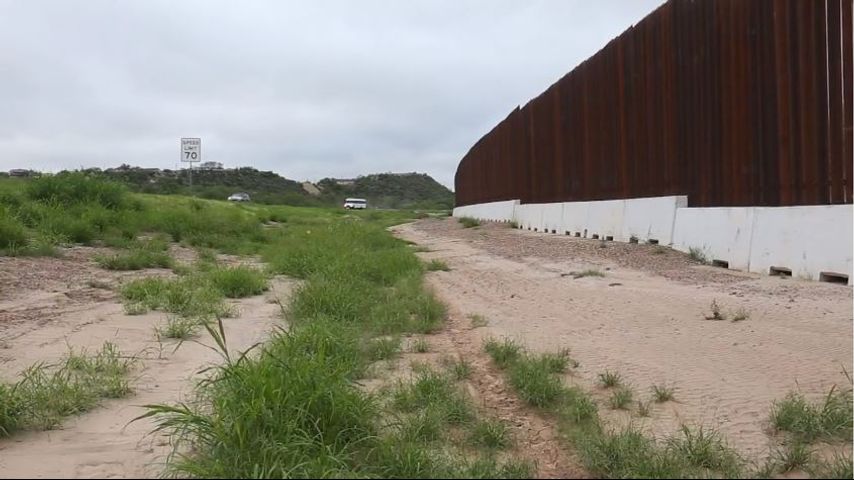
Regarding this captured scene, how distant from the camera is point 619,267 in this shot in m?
9.61

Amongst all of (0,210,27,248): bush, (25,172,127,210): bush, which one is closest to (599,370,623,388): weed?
(0,210,27,248): bush

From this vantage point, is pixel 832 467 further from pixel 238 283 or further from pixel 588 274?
pixel 238 283

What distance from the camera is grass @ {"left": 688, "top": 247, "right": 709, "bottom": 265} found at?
922cm

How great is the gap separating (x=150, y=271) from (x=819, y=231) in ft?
30.2

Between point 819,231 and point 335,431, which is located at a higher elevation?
point 819,231

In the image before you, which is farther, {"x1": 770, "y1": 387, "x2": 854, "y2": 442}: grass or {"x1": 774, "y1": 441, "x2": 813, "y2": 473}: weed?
{"x1": 770, "y1": 387, "x2": 854, "y2": 442}: grass

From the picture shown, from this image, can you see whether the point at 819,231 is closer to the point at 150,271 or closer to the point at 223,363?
the point at 223,363

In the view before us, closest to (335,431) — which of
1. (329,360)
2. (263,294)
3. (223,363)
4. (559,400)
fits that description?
(329,360)

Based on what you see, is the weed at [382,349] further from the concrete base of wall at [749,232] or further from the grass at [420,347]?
the concrete base of wall at [749,232]

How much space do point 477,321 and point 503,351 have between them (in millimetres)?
1495

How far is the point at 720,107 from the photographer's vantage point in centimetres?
941

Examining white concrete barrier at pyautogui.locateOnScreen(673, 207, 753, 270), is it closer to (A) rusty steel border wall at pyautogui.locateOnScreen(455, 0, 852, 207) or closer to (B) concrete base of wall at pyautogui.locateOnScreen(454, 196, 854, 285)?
(B) concrete base of wall at pyautogui.locateOnScreen(454, 196, 854, 285)

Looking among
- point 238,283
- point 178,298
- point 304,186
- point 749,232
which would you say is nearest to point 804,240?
point 749,232

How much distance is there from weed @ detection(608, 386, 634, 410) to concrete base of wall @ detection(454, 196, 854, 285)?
3897 mm
